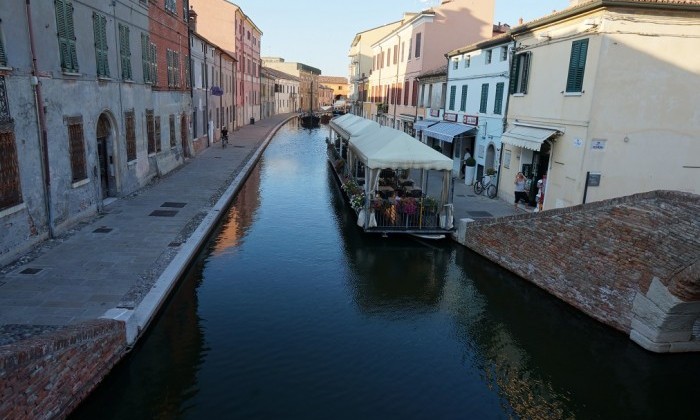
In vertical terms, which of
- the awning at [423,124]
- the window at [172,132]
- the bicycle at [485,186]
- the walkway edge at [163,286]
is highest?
the awning at [423,124]

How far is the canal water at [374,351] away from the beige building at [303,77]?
91.4m

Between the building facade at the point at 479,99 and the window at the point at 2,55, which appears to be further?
A: the building facade at the point at 479,99

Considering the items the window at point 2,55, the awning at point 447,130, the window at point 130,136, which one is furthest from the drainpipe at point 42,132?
Answer: the awning at point 447,130

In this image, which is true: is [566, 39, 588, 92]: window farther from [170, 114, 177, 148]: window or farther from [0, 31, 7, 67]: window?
[170, 114, 177, 148]: window

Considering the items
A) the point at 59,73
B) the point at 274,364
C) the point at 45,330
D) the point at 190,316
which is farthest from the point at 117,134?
the point at 274,364

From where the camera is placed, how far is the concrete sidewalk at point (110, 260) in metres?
8.55

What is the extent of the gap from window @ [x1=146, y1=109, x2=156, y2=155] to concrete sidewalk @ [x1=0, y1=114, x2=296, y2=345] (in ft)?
6.92

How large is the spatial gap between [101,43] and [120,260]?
818 centimetres

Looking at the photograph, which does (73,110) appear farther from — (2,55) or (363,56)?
(363,56)

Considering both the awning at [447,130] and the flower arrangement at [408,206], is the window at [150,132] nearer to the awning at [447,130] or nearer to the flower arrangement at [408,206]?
the flower arrangement at [408,206]

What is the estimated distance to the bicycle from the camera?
2073 centimetres

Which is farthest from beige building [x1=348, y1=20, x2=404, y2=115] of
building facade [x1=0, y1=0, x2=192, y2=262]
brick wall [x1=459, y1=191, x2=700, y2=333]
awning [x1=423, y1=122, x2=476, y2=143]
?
brick wall [x1=459, y1=191, x2=700, y2=333]

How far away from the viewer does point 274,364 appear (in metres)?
8.57

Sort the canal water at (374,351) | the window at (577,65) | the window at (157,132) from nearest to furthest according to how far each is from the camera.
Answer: the canal water at (374,351)
the window at (577,65)
the window at (157,132)
